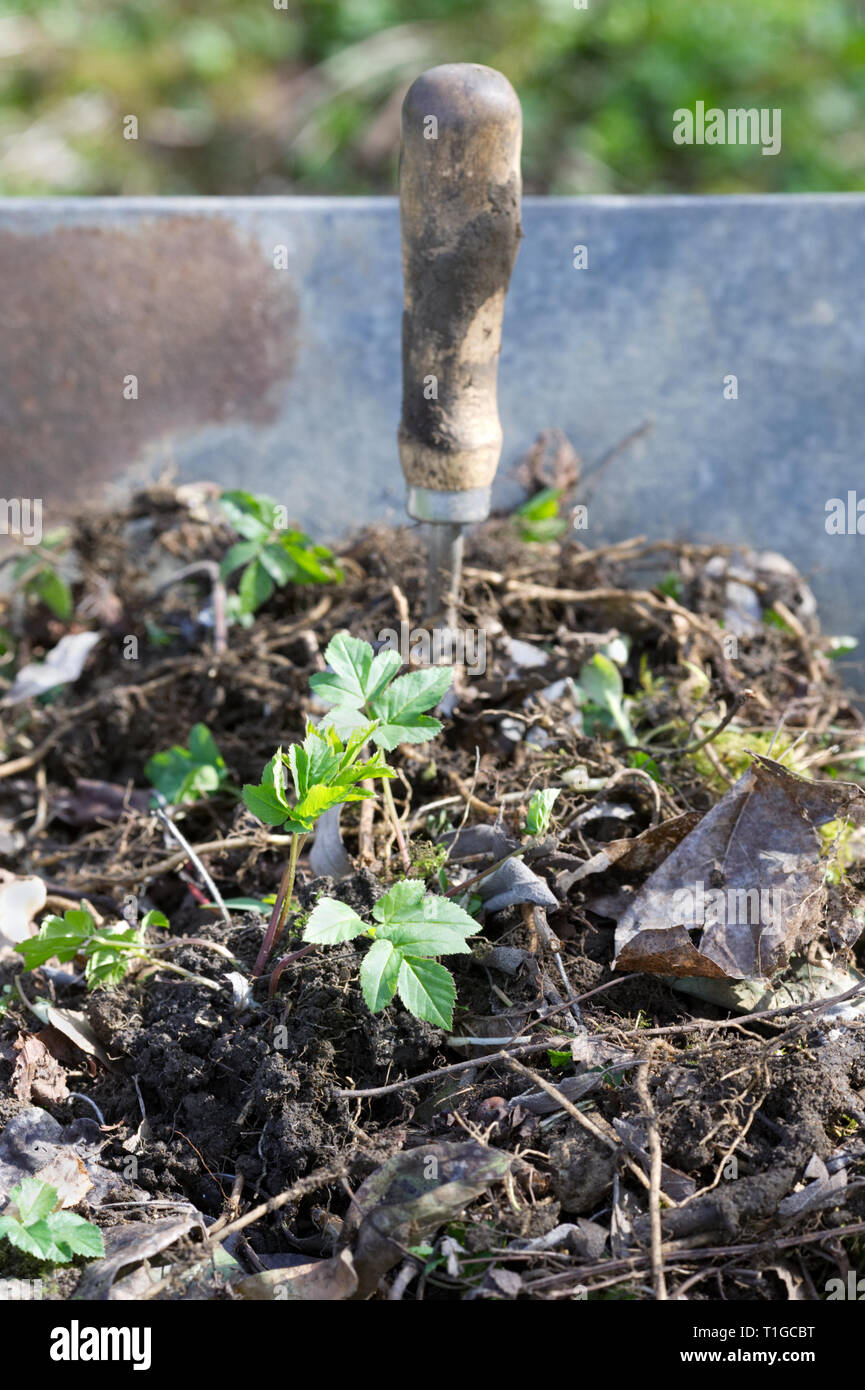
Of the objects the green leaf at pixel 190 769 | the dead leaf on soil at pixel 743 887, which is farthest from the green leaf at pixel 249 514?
the dead leaf on soil at pixel 743 887

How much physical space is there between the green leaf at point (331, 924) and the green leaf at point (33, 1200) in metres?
0.28

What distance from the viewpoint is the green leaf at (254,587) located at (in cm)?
146

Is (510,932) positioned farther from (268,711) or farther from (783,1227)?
(268,711)

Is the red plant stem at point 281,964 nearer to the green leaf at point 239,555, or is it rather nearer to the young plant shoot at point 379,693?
the young plant shoot at point 379,693

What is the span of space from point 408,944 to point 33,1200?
0.35 meters

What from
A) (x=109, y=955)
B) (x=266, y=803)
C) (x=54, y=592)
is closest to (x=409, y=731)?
(x=266, y=803)

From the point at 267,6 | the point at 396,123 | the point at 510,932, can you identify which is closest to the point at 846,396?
the point at 510,932

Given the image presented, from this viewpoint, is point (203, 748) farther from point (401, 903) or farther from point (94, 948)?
point (401, 903)

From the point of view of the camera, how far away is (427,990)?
0.85 metres

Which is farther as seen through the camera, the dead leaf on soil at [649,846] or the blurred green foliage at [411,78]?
the blurred green foliage at [411,78]

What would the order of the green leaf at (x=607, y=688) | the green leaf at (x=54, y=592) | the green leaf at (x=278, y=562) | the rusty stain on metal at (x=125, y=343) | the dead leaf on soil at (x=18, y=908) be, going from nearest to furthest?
1. the dead leaf on soil at (x=18, y=908)
2. the green leaf at (x=607, y=688)
3. the green leaf at (x=278, y=562)
4. the green leaf at (x=54, y=592)
5. the rusty stain on metal at (x=125, y=343)

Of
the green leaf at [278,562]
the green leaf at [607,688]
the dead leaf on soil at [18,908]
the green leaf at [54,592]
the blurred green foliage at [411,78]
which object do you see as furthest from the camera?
the blurred green foliage at [411,78]

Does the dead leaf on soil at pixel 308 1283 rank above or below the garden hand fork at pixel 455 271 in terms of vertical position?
below
